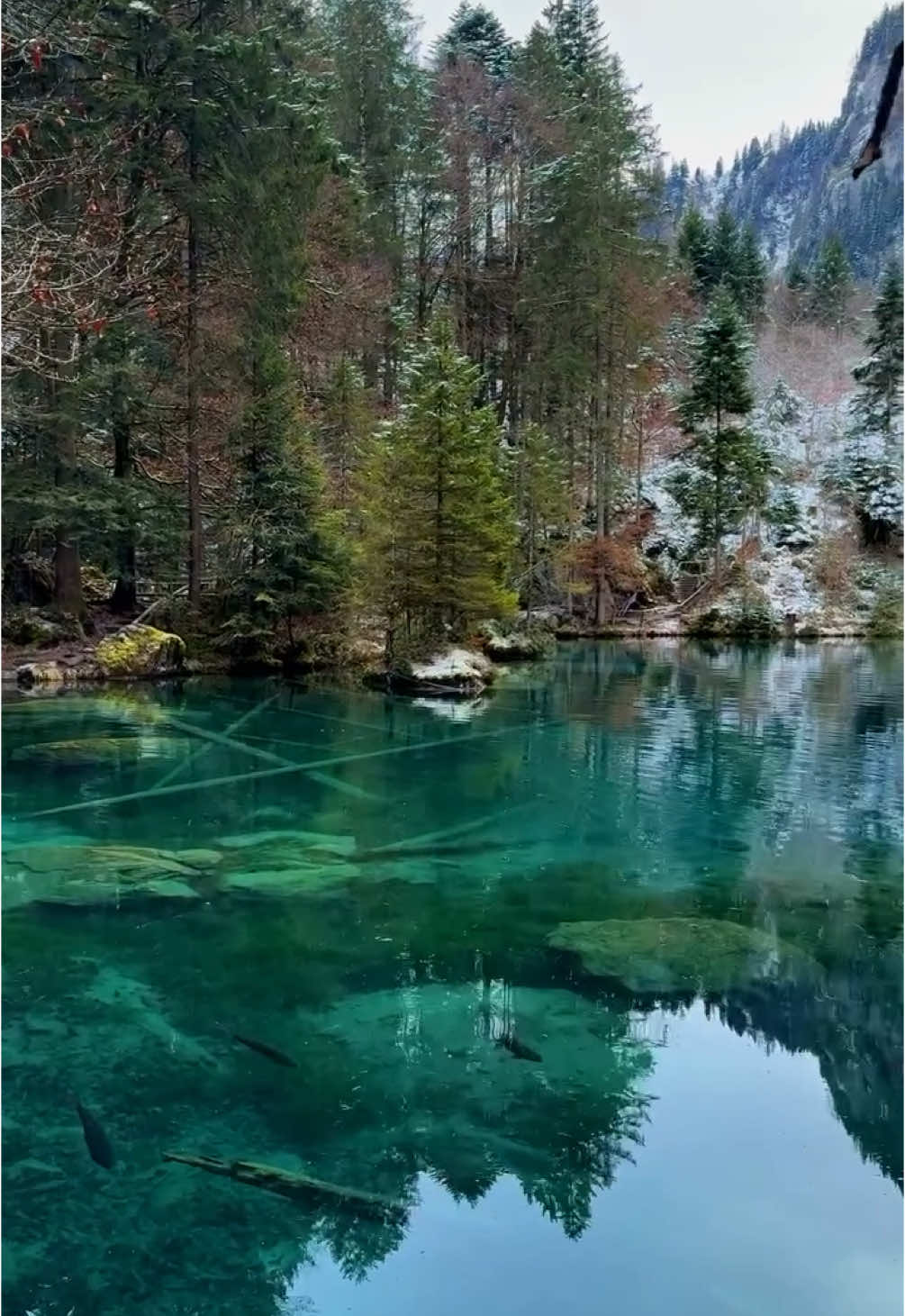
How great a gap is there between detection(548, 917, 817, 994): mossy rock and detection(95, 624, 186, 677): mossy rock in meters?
9.11

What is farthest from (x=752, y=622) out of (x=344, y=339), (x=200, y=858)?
(x=200, y=858)

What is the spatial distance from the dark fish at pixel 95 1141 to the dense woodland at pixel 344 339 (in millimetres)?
3041

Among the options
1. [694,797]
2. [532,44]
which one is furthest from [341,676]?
[532,44]

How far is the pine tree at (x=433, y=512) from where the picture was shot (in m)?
11.9

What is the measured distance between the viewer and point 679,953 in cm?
385

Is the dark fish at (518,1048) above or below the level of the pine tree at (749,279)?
below

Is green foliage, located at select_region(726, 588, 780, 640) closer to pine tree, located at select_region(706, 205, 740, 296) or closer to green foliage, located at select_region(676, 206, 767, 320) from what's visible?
green foliage, located at select_region(676, 206, 767, 320)

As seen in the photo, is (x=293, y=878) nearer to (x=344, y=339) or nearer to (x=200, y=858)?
(x=200, y=858)

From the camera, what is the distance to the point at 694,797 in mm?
6500

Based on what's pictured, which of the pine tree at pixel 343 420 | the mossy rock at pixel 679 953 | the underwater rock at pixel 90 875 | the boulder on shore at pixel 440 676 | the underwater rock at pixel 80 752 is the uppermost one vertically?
the pine tree at pixel 343 420

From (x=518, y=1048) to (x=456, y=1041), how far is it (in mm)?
212

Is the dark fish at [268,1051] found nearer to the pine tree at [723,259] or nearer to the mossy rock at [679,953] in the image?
the mossy rock at [679,953]

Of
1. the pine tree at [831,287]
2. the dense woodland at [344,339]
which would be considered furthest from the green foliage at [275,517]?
the pine tree at [831,287]

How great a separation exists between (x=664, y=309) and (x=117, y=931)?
20053 millimetres
